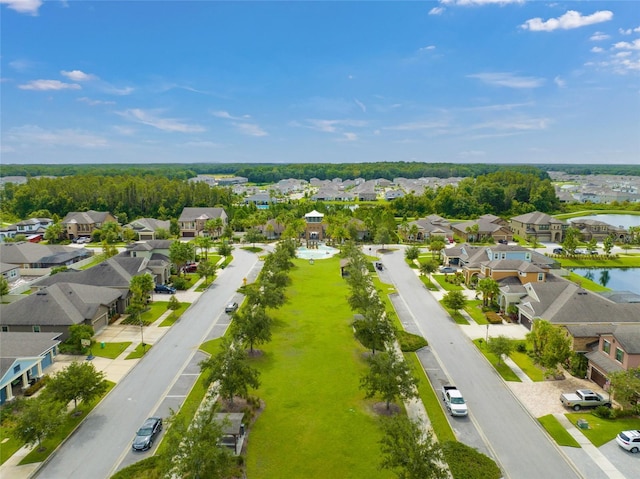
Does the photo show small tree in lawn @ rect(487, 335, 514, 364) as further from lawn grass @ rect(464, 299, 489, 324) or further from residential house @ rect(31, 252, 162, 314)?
residential house @ rect(31, 252, 162, 314)

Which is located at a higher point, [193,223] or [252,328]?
[193,223]

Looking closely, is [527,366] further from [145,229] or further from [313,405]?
[145,229]

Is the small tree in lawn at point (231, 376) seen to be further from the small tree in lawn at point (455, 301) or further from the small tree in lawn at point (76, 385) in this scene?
the small tree in lawn at point (455, 301)

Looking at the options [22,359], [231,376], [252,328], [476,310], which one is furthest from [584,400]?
[22,359]

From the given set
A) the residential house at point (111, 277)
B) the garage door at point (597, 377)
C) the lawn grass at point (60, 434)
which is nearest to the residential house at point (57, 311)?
the residential house at point (111, 277)

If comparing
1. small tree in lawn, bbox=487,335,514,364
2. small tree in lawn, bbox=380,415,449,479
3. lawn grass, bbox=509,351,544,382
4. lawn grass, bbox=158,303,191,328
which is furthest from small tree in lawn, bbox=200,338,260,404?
lawn grass, bbox=509,351,544,382

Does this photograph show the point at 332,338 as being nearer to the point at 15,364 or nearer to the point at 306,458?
the point at 306,458
